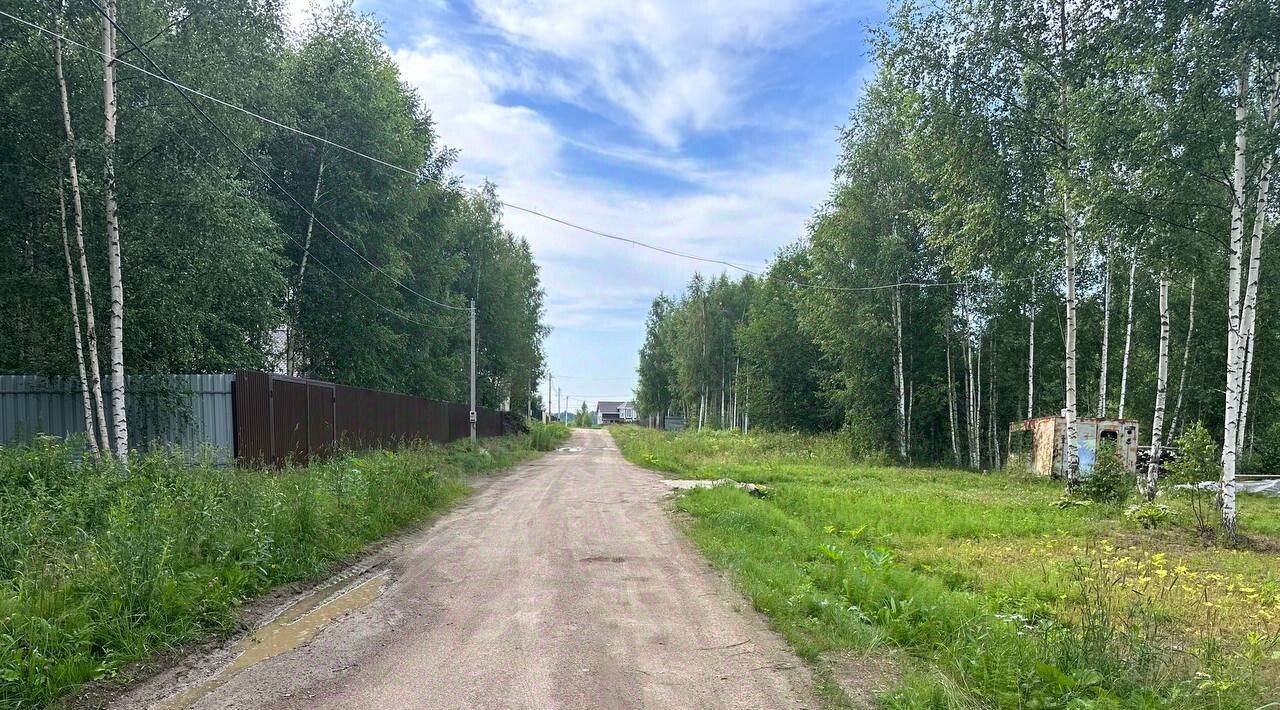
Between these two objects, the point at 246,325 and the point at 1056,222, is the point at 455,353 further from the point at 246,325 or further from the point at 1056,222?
the point at 1056,222

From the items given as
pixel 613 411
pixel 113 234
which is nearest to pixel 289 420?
pixel 113 234

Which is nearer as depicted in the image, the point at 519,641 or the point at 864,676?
the point at 864,676

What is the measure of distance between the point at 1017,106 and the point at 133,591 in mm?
15964

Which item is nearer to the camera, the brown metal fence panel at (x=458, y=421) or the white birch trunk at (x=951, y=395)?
the white birch trunk at (x=951, y=395)

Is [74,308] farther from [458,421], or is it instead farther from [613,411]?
[613,411]

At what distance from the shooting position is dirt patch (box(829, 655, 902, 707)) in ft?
12.7

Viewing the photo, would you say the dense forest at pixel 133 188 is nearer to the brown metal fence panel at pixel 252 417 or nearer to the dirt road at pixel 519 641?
the brown metal fence panel at pixel 252 417

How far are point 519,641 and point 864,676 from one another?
2308 millimetres

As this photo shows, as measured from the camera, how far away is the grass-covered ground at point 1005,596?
148 inches

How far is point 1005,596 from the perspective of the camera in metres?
5.90

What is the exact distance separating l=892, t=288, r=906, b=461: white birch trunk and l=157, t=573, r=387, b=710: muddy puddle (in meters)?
22.7

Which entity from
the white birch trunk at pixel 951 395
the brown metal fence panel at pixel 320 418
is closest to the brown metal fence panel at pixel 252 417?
the brown metal fence panel at pixel 320 418

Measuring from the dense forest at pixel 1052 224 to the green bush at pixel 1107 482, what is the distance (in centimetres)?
130

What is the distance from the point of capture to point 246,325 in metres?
14.6
